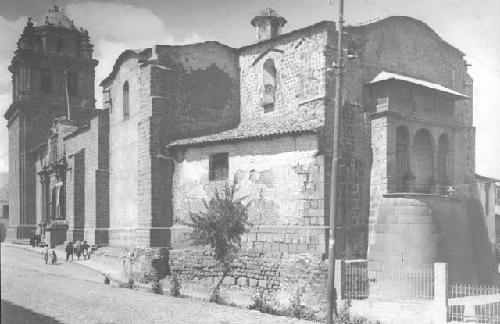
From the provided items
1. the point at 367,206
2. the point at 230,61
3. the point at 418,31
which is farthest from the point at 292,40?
the point at 367,206

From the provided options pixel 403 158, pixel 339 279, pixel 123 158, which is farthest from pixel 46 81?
pixel 339 279

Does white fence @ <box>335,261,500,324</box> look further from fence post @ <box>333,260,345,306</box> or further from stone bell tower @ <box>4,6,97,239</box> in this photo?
stone bell tower @ <box>4,6,97,239</box>

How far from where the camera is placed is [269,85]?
21297mm

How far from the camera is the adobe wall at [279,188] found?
17.1 metres

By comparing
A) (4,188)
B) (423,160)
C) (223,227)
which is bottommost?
(223,227)

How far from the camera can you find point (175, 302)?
1652 cm

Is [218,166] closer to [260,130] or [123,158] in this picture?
[260,130]

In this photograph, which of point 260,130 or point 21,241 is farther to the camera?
point 21,241

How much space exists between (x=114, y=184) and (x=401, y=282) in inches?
554

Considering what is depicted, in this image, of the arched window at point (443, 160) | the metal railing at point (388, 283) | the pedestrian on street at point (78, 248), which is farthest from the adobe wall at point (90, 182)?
the arched window at point (443, 160)

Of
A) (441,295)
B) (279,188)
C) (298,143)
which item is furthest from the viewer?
(279,188)

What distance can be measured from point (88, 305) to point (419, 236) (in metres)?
10.0

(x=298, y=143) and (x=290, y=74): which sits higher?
(x=290, y=74)

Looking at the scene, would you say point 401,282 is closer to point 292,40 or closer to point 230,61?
point 292,40
